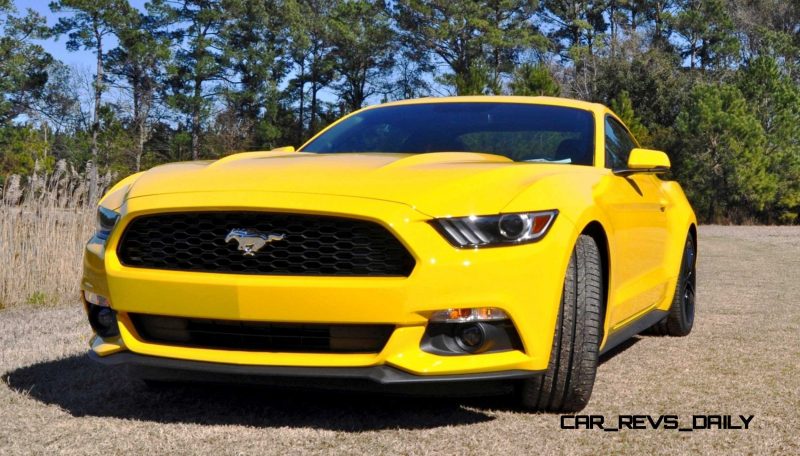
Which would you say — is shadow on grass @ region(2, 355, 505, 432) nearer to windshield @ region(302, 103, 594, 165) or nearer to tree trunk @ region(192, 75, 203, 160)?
windshield @ region(302, 103, 594, 165)

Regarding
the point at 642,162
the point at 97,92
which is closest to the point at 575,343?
the point at 642,162

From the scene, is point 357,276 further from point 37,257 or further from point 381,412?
point 37,257

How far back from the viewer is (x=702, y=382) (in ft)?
13.8

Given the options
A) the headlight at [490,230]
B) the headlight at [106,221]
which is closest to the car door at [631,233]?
the headlight at [490,230]

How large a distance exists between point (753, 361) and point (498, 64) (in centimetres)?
4871

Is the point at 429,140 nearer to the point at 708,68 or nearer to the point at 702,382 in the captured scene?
the point at 702,382

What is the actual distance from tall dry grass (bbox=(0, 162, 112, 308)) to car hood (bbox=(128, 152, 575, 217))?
162 inches

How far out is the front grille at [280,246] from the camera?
2953 mm

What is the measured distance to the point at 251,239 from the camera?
3023mm

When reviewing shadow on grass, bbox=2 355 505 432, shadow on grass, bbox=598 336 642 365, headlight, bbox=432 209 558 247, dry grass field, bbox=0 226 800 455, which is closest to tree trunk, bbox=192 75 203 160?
dry grass field, bbox=0 226 800 455

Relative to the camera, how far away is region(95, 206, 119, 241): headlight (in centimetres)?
336

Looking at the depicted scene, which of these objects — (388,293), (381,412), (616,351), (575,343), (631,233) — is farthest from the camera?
(616,351)

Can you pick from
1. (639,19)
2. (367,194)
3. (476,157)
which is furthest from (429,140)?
(639,19)

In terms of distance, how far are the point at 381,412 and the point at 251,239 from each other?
0.96 meters
